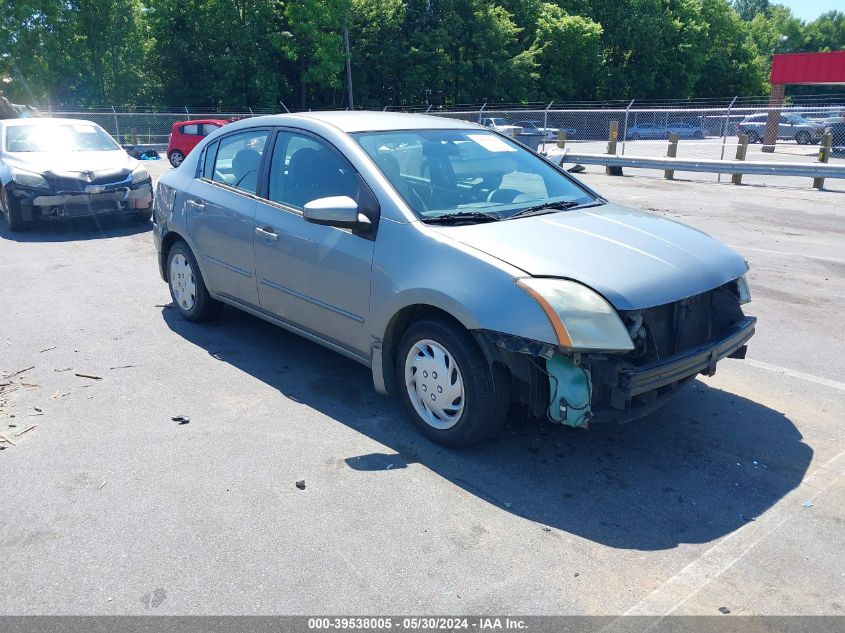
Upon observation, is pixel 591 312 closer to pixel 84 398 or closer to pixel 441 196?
pixel 441 196

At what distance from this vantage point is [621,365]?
349 cm

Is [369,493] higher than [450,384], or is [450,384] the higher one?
[450,384]

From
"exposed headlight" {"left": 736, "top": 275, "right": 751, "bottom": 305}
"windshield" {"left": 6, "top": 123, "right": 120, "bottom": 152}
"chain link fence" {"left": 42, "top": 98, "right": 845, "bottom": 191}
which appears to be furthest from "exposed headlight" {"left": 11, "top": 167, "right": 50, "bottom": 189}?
"chain link fence" {"left": 42, "top": 98, "right": 845, "bottom": 191}

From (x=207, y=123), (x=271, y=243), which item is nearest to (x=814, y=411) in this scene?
(x=271, y=243)

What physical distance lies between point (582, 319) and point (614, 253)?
59 cm

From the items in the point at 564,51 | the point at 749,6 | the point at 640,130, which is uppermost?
the point at 749,6

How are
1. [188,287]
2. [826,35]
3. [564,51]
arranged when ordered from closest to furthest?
1. [188,287]
2. [564,51]
3. [826,35]

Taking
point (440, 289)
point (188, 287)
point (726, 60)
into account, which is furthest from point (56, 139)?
point (726, 60)

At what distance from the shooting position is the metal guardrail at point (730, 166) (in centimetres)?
1578

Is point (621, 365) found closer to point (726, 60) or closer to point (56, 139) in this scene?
point (56, 139)

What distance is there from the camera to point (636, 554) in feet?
10.3

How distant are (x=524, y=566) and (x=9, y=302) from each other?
5989mm

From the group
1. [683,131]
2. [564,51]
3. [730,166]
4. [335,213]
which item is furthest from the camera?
[564,51]

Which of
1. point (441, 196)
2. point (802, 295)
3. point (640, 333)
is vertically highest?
point (441, 196)
